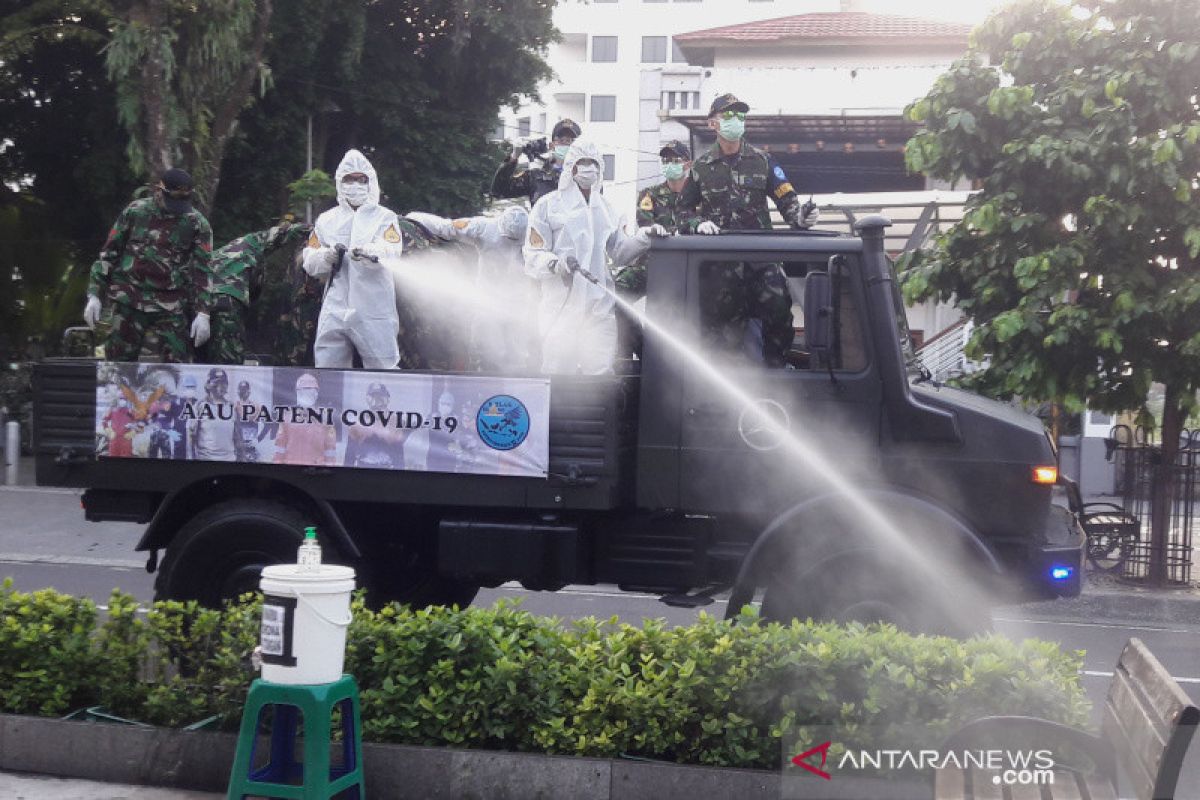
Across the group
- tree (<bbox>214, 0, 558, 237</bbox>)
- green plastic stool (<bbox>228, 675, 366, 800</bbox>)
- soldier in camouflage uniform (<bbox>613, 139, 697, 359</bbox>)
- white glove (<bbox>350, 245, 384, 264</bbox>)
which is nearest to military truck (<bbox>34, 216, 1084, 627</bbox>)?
soldier in camouflage uniform (<bbox>613, 139, 697, 359</bbox>)

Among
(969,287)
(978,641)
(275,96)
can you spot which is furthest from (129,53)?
(978,641)

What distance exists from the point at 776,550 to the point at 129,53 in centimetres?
1093

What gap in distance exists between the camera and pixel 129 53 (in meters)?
14.8

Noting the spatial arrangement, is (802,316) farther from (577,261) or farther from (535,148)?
(535,148)

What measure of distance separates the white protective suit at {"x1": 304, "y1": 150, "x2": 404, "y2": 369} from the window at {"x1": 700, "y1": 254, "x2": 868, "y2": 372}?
1936 mm

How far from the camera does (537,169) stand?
9172 millimetres

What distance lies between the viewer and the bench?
3.73 m

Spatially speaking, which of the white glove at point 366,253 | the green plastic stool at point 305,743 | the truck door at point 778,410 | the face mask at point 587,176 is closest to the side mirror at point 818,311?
the truck door at point 778,410

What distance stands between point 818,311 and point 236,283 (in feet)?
12.3

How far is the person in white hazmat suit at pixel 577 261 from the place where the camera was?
7418 millimetres

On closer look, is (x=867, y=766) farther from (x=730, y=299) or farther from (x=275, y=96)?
(x=275, y=96)

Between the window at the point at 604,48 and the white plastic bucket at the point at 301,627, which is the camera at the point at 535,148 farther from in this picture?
the window at the point at 604,48

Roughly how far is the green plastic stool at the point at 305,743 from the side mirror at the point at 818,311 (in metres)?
2.73

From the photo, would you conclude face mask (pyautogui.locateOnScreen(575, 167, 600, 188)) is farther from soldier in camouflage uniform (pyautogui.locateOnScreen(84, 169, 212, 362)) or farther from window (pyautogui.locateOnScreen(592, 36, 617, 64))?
window (pyautogui.locateOnScreen(592, 36, 617, 64))
